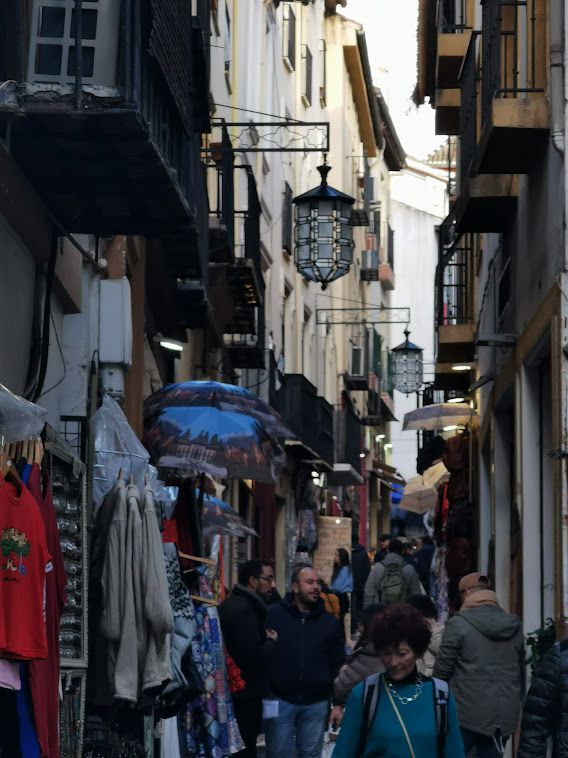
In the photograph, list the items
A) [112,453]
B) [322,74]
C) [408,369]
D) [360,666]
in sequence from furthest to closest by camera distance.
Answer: [322,74] < [408,369] < [360,666] < [112,453]

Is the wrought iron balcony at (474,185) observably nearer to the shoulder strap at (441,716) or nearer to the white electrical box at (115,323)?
the white electrical box at (115,323)

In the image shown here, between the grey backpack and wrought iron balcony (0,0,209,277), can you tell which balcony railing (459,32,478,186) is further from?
the grey backpack

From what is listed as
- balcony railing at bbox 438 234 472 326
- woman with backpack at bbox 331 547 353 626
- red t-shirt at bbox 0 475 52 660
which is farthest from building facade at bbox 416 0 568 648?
woman with backpack at bbox 331 547 353 626

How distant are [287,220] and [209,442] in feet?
57.8

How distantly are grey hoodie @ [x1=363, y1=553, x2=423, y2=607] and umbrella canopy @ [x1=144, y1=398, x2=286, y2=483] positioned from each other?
9.09 m

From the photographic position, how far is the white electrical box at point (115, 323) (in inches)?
476

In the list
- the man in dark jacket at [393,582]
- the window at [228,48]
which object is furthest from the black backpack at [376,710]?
the window at [228,48]

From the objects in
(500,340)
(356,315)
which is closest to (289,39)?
(356,315)

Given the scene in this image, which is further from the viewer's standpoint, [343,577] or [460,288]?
[343,577]

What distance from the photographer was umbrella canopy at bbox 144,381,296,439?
1267 cm

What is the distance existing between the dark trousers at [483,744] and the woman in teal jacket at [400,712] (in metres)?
3.95

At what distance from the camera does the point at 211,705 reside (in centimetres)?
1198

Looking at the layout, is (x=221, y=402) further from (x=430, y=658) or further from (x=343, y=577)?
(x=343, y=577)

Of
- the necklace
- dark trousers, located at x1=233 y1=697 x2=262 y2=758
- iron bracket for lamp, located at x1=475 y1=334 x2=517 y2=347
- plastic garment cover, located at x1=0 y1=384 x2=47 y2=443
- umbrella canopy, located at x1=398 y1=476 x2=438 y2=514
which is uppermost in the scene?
iron bracket for lamp, located at x1=475 y1=334 x2=517 y2=347
